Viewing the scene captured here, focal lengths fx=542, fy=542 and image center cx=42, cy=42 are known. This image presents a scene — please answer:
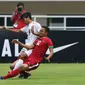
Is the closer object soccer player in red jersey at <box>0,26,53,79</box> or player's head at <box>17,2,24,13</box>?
soccer player in red jersey at <box>0,26,53,79</box>

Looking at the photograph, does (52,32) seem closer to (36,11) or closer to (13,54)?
(13,54)

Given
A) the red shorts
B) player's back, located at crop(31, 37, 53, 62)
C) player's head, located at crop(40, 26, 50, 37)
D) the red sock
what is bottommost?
the red sock

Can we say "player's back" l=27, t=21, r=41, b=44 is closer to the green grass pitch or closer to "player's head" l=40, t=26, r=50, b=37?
the green grass pitch

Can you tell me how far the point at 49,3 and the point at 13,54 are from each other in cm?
1092

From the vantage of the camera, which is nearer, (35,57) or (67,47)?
(35,57)

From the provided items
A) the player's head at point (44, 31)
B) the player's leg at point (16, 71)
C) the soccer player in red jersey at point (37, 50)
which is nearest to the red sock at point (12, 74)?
the player's leg at point (16, 71)

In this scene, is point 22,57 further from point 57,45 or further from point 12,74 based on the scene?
point 57,45

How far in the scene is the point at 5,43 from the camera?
20219 mm

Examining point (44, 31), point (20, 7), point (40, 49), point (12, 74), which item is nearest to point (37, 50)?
point (40, 49)

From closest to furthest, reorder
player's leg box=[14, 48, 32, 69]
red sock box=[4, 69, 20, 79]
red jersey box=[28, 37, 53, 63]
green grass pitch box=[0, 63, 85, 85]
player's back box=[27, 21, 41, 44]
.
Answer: green grass pitch box=[0, 63, 85, 85], red sock box=[4, 69, 20, 79], player's leg box=[14, 48, 32, 69], red jersey box=[28, 37, 53, 63], player's back box=[27, 21, 41, 44]

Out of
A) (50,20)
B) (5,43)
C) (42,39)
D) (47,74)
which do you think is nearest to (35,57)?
(42,39)

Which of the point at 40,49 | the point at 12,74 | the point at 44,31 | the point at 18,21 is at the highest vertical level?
the point at 44,31

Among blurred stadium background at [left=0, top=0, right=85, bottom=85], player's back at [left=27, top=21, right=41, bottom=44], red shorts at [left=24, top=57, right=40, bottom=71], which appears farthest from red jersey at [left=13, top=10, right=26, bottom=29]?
red shorts at [left=24, top=57, right=40, bottom=71]

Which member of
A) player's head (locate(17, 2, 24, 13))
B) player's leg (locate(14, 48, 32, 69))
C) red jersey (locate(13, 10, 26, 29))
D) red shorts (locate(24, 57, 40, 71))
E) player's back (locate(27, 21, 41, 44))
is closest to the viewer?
player's leg (locate(14, 48, 32, 69))
